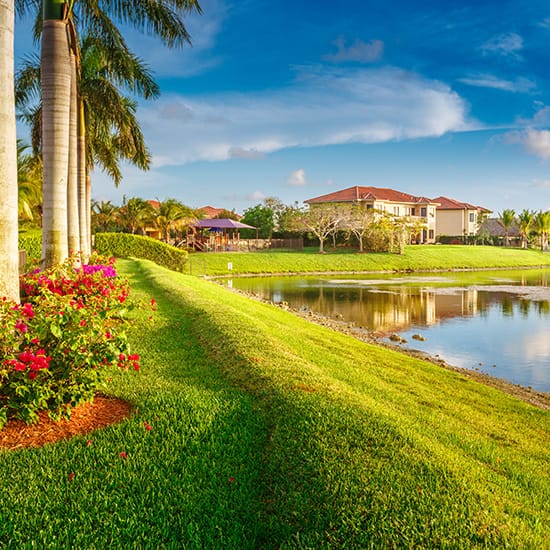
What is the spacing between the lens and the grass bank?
144ft

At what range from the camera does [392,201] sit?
73.1 meters

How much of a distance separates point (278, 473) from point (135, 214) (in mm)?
50570

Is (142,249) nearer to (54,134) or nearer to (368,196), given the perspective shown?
(54,134)

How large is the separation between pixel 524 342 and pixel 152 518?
593 inches

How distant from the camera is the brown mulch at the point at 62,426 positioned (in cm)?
464

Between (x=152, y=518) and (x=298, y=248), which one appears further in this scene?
(x=298, y=248)

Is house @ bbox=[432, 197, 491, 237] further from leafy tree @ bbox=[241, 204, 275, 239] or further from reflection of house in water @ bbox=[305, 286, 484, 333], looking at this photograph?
reflection of house in water @ bbox=[305, 286, 484, 333]

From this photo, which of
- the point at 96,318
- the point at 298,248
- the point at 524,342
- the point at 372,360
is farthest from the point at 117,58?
the point at 298,248

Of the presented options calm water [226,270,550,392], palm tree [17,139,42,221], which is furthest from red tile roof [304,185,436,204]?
palm tree [17,139,42,221]

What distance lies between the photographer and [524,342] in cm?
1591

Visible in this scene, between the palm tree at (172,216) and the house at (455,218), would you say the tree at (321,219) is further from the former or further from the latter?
the house at (455,218)

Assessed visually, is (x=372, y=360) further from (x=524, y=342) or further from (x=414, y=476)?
(x=524, y=342)

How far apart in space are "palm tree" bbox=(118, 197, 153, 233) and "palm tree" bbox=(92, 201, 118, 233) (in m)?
1.50

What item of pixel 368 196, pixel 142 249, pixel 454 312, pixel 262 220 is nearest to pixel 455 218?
pixel 368 196
